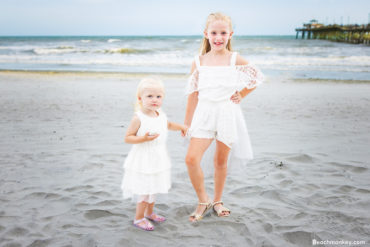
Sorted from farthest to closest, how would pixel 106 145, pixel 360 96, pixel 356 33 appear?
pixel 356 33 < pixel 360 96 < pixel 106 145

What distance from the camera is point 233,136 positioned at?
2.90 metres

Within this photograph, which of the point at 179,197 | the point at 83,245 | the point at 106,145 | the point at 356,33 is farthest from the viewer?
the point at 356,33

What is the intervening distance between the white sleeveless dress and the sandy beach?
405 mm

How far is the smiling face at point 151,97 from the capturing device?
258cm

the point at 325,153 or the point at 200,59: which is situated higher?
the point at 200,59

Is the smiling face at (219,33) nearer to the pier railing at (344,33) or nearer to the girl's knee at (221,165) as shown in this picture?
the girl's knee at (221,165)

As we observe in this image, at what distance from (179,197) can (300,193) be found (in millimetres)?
1269

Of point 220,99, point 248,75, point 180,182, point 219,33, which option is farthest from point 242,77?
point 180,182

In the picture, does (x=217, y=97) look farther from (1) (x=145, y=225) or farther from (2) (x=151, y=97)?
(1) (x=145, y=225)

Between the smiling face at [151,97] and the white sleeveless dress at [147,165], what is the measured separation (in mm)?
95

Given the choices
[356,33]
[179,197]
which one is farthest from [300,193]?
[356,33]

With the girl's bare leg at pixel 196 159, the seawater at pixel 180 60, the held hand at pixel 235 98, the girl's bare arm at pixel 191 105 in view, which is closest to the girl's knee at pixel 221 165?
the girl's bare leg at pixel 196 159

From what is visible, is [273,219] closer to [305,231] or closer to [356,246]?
[305,231]

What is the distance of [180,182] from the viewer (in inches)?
152
